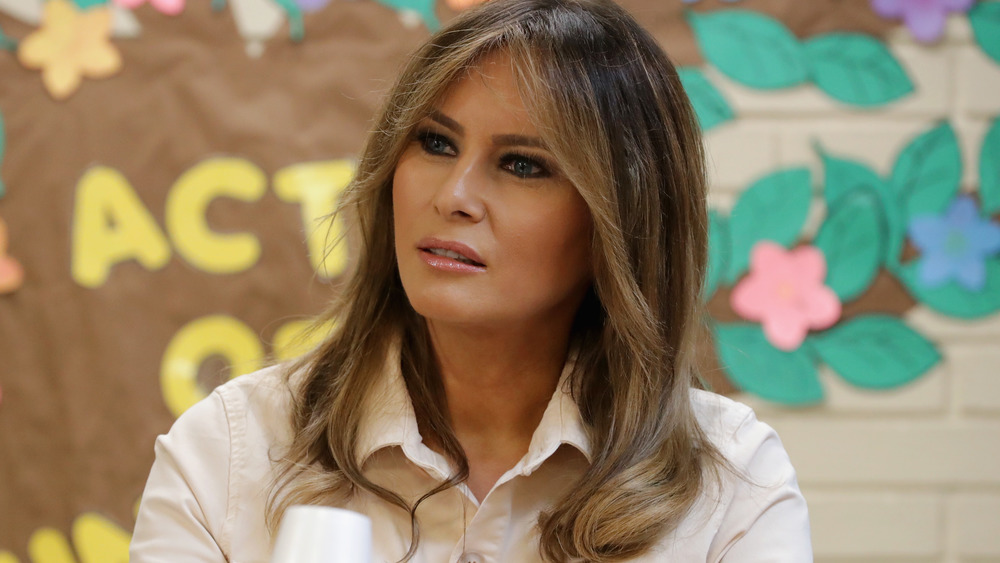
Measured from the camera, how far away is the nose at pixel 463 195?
3.78 ft

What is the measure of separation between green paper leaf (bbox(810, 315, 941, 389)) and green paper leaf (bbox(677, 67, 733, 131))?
0.42 meters

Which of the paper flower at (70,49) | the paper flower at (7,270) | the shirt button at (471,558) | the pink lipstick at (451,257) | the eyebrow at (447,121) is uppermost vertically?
the paper flower at (70,49)

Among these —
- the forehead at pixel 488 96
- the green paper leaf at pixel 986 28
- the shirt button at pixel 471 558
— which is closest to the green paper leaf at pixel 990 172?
the green paper leaf at pixel 986 28

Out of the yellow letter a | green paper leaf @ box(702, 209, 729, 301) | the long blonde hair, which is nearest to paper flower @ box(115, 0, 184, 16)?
the yellow letter a

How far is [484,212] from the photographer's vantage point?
46.0 inches

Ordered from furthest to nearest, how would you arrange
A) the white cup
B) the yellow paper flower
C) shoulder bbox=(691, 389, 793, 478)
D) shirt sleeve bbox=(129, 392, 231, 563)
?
the yellow paper flower, shoulder bbox=(691, 389, 793, 478), shirt sleeve bbox=(129, 392, 231, 563), the white cup

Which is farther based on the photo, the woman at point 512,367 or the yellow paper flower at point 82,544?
the yellow paper flower at point 82,544

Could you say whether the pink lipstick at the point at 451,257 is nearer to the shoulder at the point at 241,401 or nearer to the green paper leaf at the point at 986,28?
the shoulder at the point at 241,401

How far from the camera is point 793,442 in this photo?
1.83 m

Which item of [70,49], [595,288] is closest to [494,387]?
[595,288]

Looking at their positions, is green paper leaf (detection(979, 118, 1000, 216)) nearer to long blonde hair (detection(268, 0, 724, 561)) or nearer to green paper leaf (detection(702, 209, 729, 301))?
green paper leaf (detection(702, 209, 729, 301))

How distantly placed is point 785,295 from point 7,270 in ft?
4.44

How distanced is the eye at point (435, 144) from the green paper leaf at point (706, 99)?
0.73 m

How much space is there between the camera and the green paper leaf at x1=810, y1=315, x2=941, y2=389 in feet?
5.98
